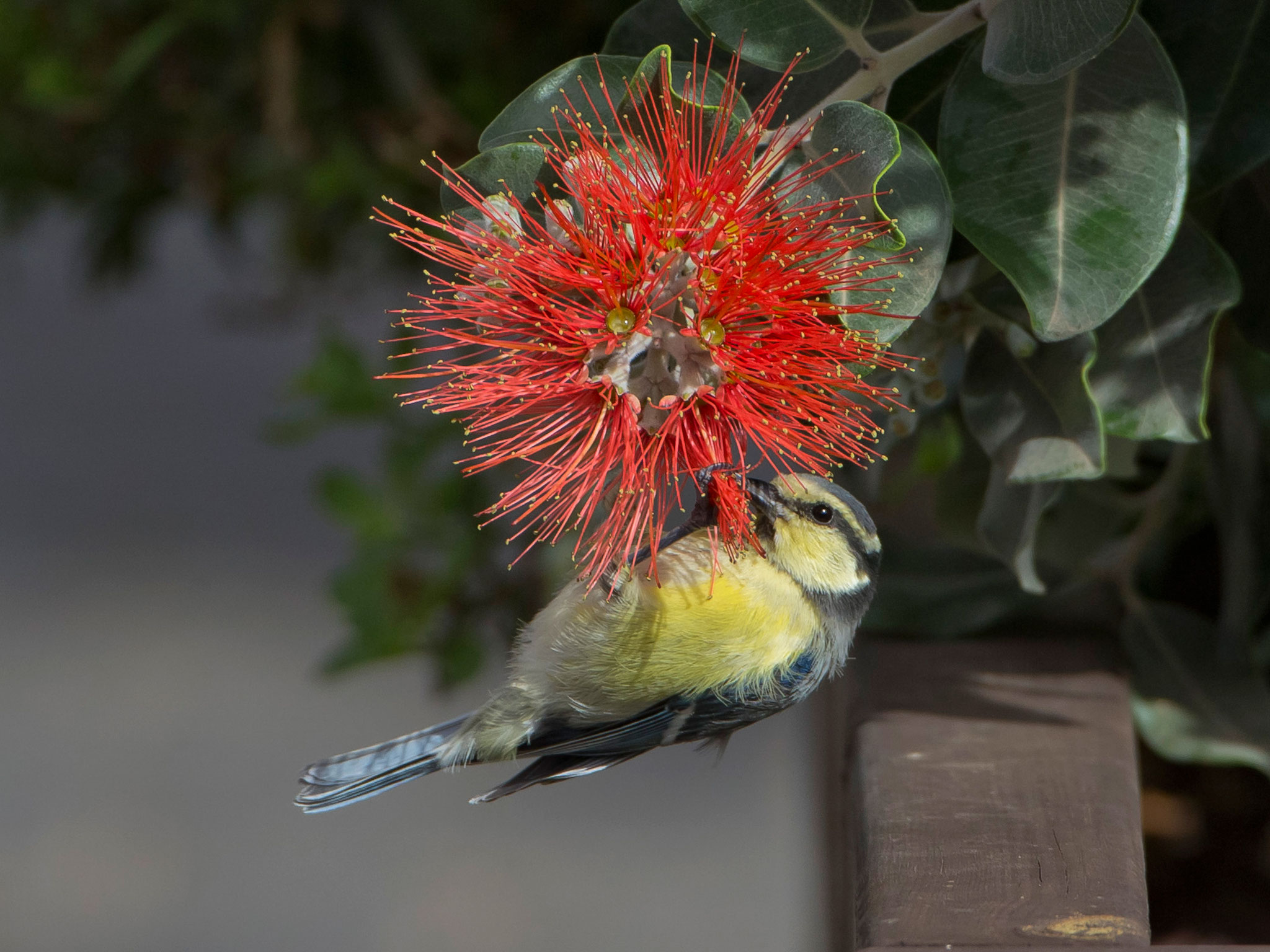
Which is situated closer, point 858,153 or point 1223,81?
point 858,153

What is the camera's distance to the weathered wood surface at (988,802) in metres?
0.74

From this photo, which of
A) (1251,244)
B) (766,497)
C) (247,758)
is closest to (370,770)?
(766,497)

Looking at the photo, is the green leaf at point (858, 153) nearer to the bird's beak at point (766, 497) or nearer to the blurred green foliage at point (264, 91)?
the bird's beak at point (766, 497)

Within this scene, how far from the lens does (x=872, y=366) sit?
0.66m

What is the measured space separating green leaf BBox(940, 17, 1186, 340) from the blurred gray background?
109 cm

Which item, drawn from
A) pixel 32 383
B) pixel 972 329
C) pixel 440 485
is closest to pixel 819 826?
pixel 440 485

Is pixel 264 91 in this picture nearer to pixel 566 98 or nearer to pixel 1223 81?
pixel 566 98

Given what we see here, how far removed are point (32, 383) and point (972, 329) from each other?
2296 mm

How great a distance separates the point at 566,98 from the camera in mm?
650

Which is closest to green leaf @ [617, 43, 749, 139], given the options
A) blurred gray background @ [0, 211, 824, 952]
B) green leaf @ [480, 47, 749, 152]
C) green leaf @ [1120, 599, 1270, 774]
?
green leaf @ [480, 47, 749, 152]

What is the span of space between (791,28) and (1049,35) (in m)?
0.13

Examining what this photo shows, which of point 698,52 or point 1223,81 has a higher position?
point 698,52

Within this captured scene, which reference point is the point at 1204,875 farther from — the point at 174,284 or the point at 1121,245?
the point at 174,284

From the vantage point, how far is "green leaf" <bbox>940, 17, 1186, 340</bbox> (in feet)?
2.18
